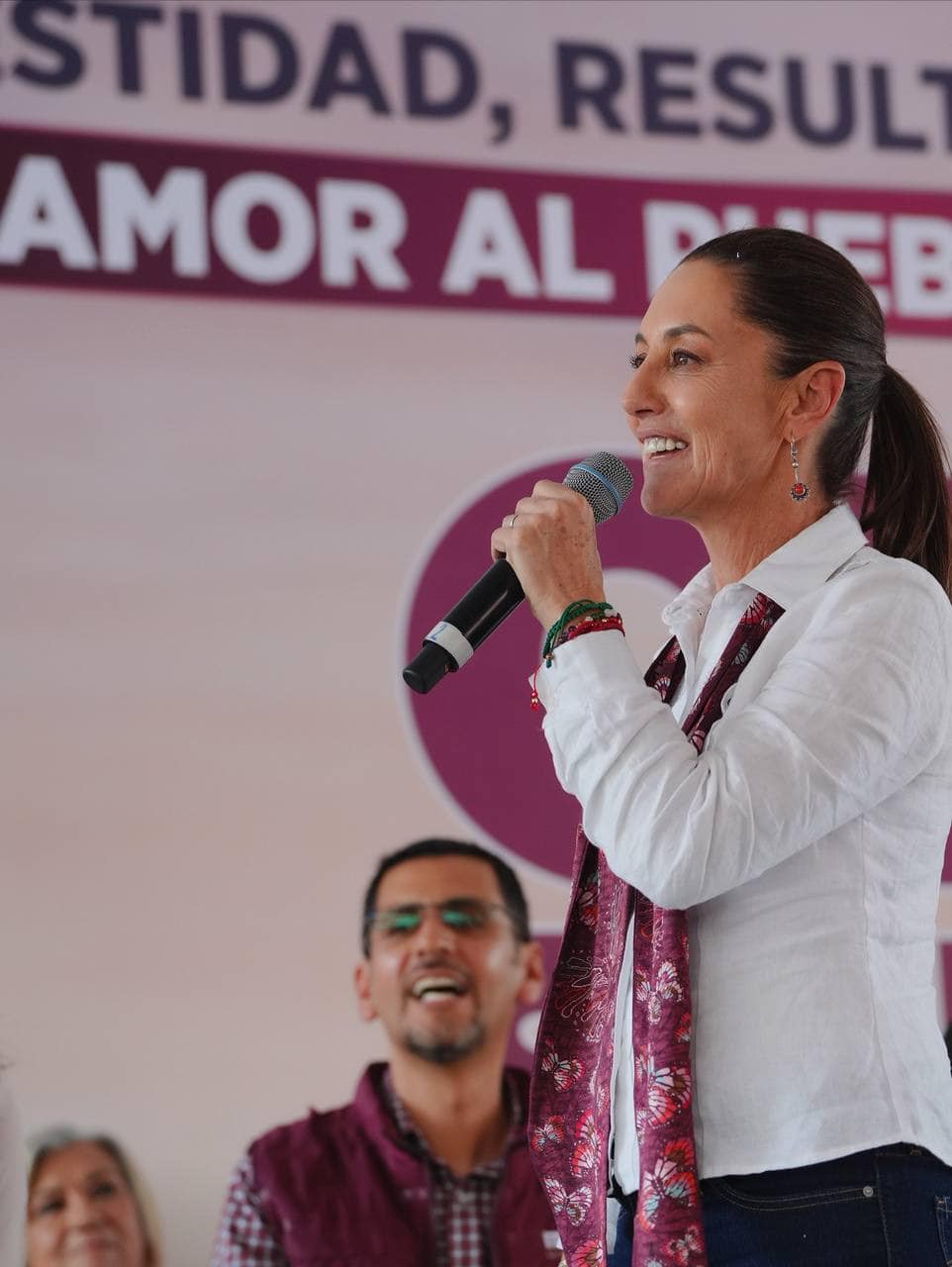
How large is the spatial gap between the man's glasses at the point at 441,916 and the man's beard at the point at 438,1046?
0.59 ft

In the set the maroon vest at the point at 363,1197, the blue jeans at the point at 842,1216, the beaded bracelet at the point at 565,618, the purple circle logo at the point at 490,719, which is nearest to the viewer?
the blue jeans at the point at 842,1216

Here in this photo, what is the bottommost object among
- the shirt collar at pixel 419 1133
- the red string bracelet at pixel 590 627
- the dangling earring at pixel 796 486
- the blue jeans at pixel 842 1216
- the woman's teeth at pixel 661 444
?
the blue jeans at pixel 842 1216

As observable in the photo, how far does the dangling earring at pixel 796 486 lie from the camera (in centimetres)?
153

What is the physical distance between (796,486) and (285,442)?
6.60 feet

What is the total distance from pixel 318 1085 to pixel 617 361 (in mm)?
1463

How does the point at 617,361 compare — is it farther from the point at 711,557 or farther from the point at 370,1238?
the point at 711,557

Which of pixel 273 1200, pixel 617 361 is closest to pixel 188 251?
pixel 617 361

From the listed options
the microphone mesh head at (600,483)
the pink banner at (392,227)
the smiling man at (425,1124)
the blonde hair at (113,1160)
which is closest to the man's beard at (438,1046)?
the smiling man at (425,1124)

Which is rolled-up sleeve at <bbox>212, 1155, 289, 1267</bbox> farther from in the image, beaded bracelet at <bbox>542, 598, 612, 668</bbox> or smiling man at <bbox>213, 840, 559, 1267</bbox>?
beaded bracelet at <bbox>542, 598, 612, 668</bbox>

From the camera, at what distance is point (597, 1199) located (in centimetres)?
136

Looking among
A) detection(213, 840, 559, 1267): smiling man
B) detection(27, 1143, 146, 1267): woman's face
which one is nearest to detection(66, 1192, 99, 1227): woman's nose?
detection(27, 1143, 146, 1267): woman's face

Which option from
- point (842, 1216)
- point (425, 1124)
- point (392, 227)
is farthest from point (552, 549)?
point (392, 227)

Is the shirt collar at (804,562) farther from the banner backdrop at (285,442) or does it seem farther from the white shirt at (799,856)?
the banner backdrop at (285,442)

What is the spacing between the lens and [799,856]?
134 centimetres
